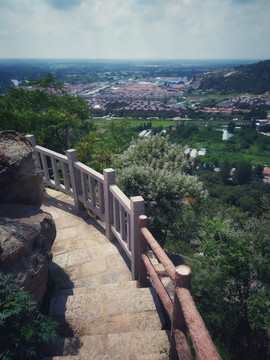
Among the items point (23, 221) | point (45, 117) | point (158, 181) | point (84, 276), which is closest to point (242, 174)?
point (45, 117)

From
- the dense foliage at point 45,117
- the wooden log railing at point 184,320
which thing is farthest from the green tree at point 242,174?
the wooden log railing at point 184,320

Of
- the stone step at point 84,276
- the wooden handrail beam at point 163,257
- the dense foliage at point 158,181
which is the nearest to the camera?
the wooden handrail beam at point 163,257

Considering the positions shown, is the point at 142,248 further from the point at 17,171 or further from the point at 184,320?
the point at 17,171

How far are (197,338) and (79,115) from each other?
17.4 meters

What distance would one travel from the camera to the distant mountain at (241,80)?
6048 inches

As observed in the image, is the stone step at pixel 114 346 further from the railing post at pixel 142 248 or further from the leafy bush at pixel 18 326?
the railing post at pixel 142 248

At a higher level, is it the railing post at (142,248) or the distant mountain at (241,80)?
the railing post at (142,248)

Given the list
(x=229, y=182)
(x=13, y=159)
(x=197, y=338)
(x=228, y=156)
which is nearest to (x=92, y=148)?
(x=13, y=159)

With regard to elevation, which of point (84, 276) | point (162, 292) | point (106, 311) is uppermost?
point (162, 292)

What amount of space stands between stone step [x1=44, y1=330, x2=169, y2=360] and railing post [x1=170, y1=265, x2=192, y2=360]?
342 mm

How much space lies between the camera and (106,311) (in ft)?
10.8

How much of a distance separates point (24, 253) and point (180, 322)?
1.86 metres

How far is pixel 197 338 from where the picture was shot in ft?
5.74

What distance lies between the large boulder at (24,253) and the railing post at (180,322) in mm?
1615
